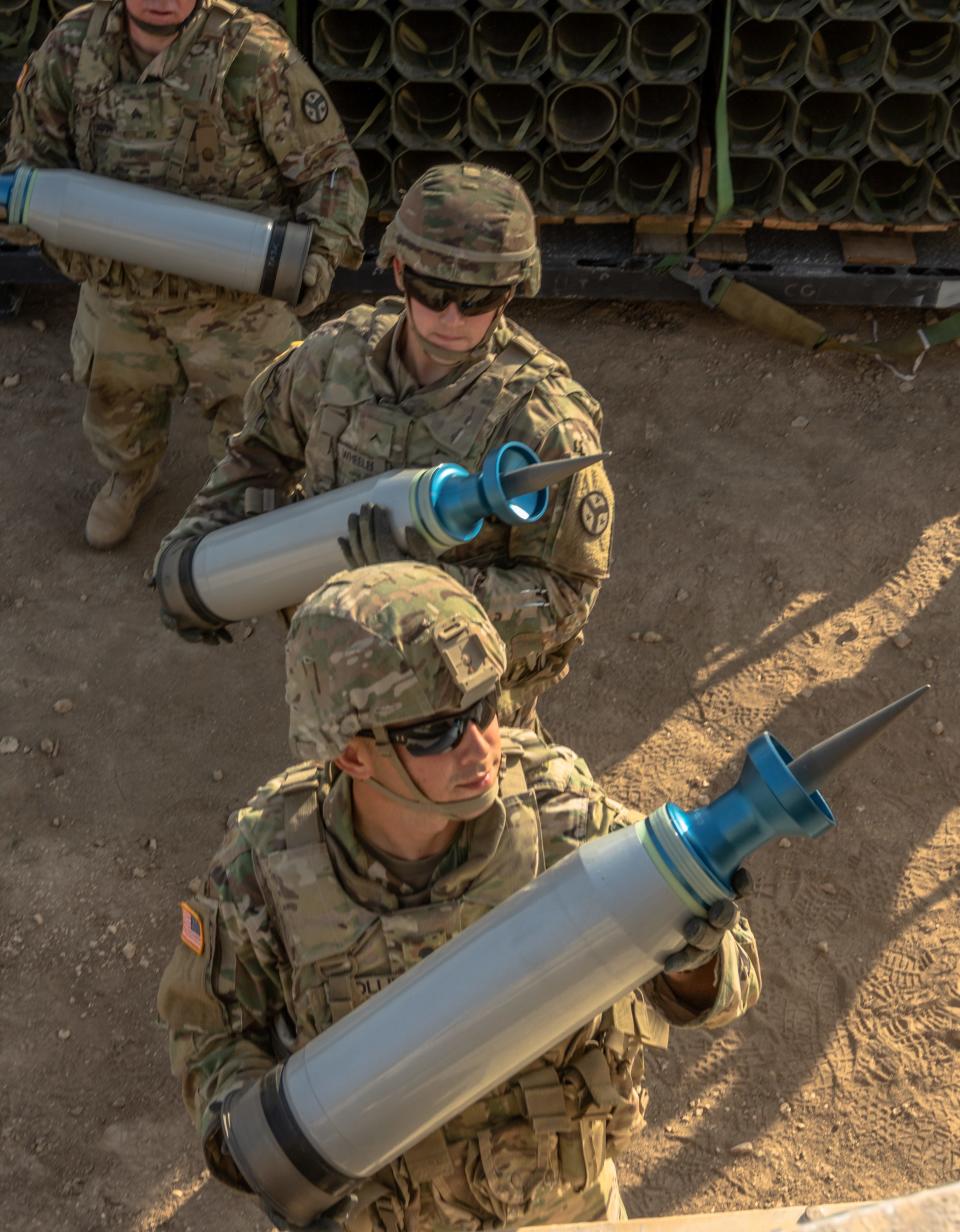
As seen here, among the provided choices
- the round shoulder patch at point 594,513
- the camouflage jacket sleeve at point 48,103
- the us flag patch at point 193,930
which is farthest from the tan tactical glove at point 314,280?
the us flag patch at point 193,930

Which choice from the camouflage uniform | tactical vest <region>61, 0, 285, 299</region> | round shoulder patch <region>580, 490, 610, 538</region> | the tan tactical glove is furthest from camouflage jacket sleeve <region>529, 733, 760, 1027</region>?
tactical vest <region>61, 0, 285, 299</region>

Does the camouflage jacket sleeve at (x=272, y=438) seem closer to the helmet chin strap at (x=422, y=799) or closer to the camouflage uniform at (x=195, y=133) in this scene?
the camouflage uniform at (x=195, y=133)

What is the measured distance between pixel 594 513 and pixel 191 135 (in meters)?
2.25

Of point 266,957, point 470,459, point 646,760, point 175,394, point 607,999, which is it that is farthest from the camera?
point 175,394

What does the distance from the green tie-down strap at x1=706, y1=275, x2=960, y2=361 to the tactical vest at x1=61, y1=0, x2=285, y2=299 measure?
2567 mm

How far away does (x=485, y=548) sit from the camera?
12.8ft

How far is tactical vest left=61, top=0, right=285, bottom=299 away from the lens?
16.8ft

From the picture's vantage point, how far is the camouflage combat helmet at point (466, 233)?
366 centimetres

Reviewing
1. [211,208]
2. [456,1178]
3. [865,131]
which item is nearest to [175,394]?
[211,208]

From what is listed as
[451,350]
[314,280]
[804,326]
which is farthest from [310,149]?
[804,326]

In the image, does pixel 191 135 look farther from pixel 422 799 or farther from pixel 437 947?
pixel 437 947

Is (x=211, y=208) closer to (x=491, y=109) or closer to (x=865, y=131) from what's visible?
(x=491, y=109)

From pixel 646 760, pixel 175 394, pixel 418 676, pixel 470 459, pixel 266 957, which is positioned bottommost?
pixel 646 760

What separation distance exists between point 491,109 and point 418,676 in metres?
5.05
